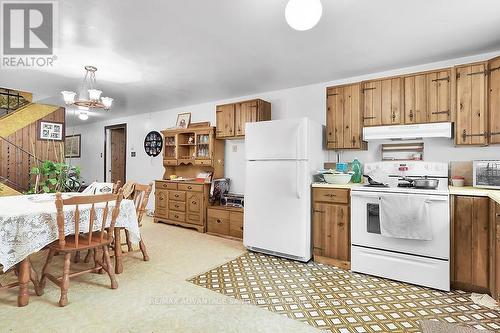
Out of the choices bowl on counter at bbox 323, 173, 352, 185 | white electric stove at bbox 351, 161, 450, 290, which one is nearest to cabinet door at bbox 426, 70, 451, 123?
white electric stove at bbox 351, 161, 450, 290

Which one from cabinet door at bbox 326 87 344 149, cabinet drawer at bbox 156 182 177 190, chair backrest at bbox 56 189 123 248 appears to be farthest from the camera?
cabinet drawer at bbox 156 182 177 190

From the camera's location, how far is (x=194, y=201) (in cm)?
475

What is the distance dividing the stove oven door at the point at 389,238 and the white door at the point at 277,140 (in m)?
0.83

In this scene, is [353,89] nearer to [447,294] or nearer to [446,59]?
[446,59]

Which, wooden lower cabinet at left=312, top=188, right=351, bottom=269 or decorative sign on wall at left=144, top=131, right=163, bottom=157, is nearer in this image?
wooden lower cabinet at left=312, top=188, right=351, bottom=269

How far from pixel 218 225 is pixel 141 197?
150 centimetres

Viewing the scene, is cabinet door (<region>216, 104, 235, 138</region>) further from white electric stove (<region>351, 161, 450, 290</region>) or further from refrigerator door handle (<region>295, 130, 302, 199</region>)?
white electric stove (<region>351, 161, 450, 290</region>)

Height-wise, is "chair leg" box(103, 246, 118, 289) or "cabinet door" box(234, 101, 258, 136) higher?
"cabinet door" box(234, 101, 258, 136)

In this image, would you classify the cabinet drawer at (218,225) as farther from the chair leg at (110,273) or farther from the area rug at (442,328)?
the area rug at (442,328)

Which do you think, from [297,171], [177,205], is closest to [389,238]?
[297,171]

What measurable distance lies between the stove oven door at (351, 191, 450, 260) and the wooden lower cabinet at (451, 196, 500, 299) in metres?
0.09

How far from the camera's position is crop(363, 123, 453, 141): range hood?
287cm

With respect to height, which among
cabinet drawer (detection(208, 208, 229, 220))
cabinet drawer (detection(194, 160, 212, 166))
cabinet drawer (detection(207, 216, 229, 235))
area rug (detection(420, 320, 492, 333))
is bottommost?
area rug (detection(420, 320, 492, 333))

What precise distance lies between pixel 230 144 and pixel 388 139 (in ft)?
8.84
